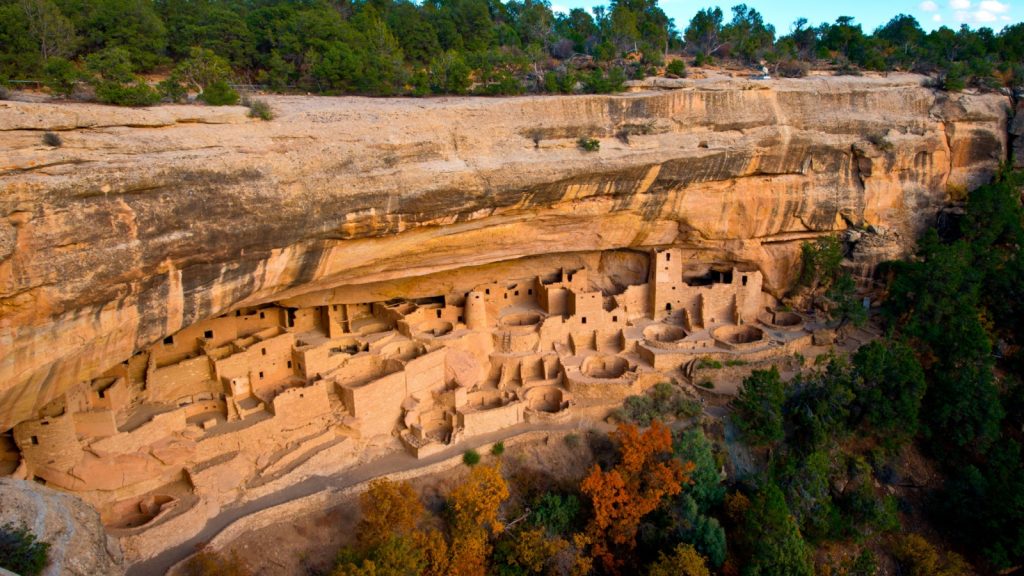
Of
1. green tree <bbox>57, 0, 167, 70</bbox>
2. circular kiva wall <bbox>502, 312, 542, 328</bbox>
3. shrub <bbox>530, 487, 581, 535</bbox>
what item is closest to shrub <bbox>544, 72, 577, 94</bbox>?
circular kiva wall <bbox>502, 312, 542, 328</bbox>

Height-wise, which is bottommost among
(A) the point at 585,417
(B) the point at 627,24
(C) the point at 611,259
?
(A) the point at 585,417

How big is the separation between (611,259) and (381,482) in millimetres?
10026

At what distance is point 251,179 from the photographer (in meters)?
11.8

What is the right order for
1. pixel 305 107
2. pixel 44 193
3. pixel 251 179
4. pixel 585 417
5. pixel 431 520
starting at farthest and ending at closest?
1. pixel 585 417
2. pixel 431 520
3. pixel 305 107
4. pixel 251 179
5. pixel 44 193

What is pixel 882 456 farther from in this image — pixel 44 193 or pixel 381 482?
pixel 44 193

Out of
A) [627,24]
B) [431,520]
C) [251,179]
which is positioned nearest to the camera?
[251,179]

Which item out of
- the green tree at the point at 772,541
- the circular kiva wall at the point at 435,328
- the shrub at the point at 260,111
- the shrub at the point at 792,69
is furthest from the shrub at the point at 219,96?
the shrub at the point at 792,69

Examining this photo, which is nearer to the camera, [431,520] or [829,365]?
[431,520]

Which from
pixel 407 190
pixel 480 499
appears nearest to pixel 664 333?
pixel 480 499

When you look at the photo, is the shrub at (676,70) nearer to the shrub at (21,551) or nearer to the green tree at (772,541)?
the green tree at (772,541)

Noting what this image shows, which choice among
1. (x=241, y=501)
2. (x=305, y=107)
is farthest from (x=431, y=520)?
(x=305, y=107)

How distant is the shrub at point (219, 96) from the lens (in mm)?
12984

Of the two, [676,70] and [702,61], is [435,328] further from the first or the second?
[702,61]

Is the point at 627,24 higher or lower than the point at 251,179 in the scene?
higher
